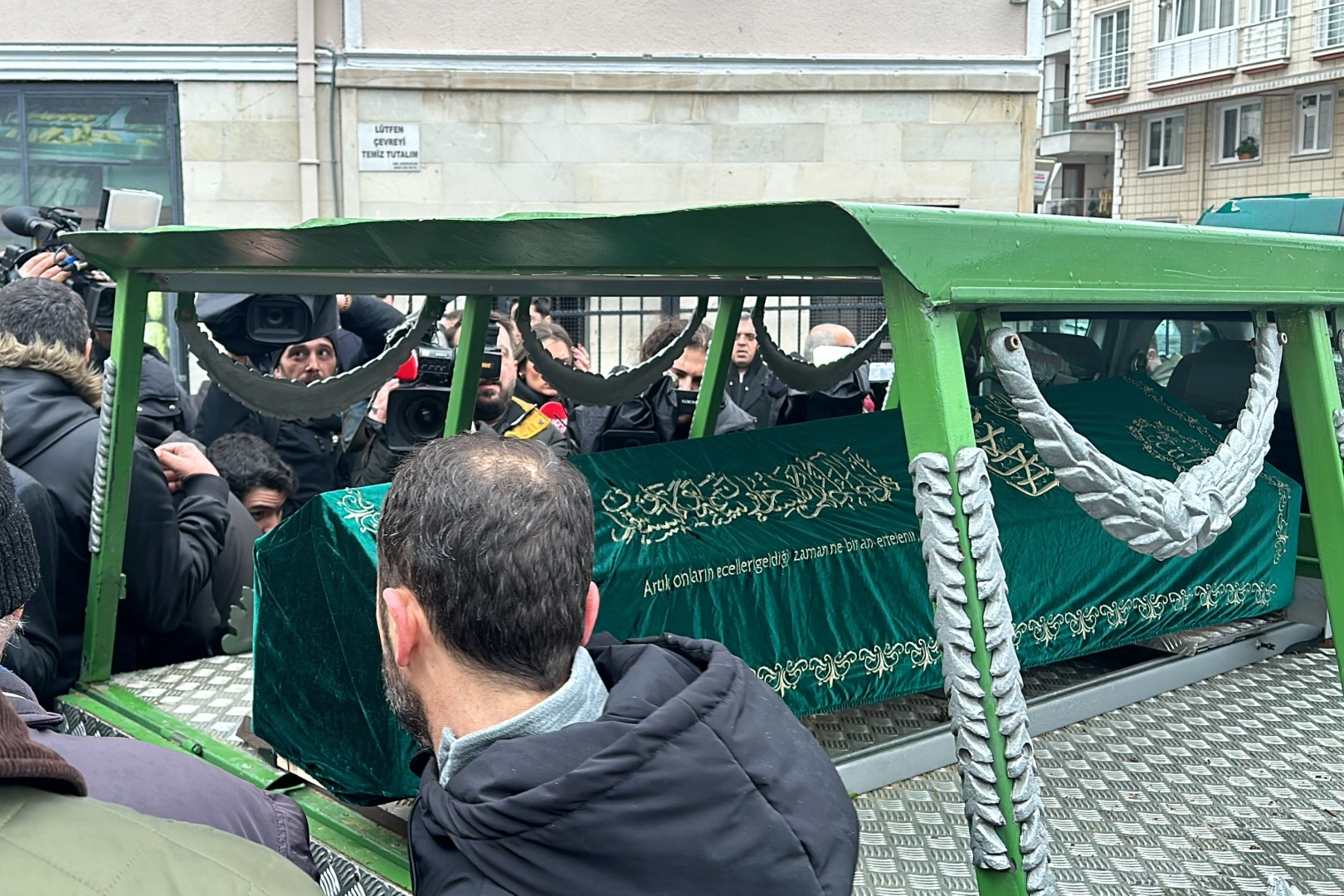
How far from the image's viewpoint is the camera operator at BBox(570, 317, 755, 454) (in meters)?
4.90

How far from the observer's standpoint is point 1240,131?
3578 cm

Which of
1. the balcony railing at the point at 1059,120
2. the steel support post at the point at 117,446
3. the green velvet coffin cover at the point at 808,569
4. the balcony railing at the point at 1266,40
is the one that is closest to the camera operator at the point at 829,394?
the green velvet coffin cover at the point at 808,569

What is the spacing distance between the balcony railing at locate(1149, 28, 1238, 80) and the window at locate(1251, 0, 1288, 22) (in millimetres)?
664

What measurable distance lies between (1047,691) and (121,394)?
2.74 m

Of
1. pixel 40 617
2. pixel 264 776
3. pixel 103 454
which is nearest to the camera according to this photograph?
pixel 264 776

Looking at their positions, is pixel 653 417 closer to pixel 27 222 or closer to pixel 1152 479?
pixel 27 222

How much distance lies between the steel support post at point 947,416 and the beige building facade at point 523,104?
1042cm

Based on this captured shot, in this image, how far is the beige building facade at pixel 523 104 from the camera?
12.2 metres

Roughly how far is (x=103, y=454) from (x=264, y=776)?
1.04m

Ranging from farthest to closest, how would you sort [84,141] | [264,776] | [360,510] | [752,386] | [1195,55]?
[1195,55] < [84,141] < [752,386] < [264,776] < [360,510]

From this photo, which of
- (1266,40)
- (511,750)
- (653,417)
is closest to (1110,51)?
(1266,40)

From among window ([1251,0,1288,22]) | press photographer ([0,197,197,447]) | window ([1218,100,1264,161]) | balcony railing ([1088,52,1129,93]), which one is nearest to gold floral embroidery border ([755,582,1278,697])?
press photographer ([0,197,197,447])

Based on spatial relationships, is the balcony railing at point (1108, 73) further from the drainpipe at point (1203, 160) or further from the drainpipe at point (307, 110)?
the drainpipe at point (307, 110)

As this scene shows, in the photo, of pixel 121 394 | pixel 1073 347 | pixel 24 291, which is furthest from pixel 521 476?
pixel 1073 347
